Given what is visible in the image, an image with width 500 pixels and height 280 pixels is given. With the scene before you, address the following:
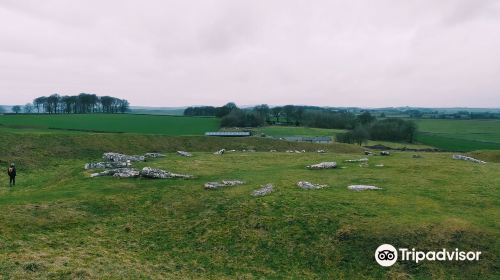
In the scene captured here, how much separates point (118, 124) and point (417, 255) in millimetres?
116557

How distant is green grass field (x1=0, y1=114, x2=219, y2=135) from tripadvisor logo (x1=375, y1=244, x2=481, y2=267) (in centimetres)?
9194

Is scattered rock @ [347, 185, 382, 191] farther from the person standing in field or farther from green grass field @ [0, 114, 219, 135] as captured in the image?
green grass field @ [0, 114, 219, 135]

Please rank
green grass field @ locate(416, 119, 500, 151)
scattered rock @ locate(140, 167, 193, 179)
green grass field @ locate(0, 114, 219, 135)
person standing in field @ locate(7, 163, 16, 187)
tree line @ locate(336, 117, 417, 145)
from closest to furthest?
scattered rock @ locate(140, 167, 193, 179) < person standing in field @ locate(7, 163, 16, 187) < green grass field @ locate(0, 114, 219, 135) < green grass field @ locate(416, 119, 500, 151) < tree line @ locate(336, 117, 417, 145)

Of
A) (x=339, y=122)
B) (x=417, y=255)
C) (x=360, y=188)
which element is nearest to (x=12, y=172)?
(x=360, y=188)

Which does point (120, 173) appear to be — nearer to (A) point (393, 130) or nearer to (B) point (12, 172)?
(B) point (12, 172)

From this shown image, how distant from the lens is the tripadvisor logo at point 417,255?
76.9ft

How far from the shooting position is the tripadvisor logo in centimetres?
2345

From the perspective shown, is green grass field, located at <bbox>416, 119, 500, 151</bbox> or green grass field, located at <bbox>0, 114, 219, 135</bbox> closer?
green grass field, located at <bbox>0, 114, 219, 135</bbox>

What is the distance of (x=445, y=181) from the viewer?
37.8 metres

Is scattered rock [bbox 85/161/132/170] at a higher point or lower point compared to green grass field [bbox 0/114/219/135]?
lower

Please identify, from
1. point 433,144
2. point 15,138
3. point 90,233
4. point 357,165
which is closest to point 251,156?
point 357,165

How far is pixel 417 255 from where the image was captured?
78.2ft

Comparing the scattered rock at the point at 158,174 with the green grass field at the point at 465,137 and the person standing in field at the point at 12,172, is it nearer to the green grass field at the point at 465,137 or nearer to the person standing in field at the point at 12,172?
the person standing in field at the point at 12,172

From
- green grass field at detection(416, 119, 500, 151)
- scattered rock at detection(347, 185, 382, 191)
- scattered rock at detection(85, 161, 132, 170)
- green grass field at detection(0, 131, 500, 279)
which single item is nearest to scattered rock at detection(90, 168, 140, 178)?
green grass field at detection(0, 131, 500, 279)
